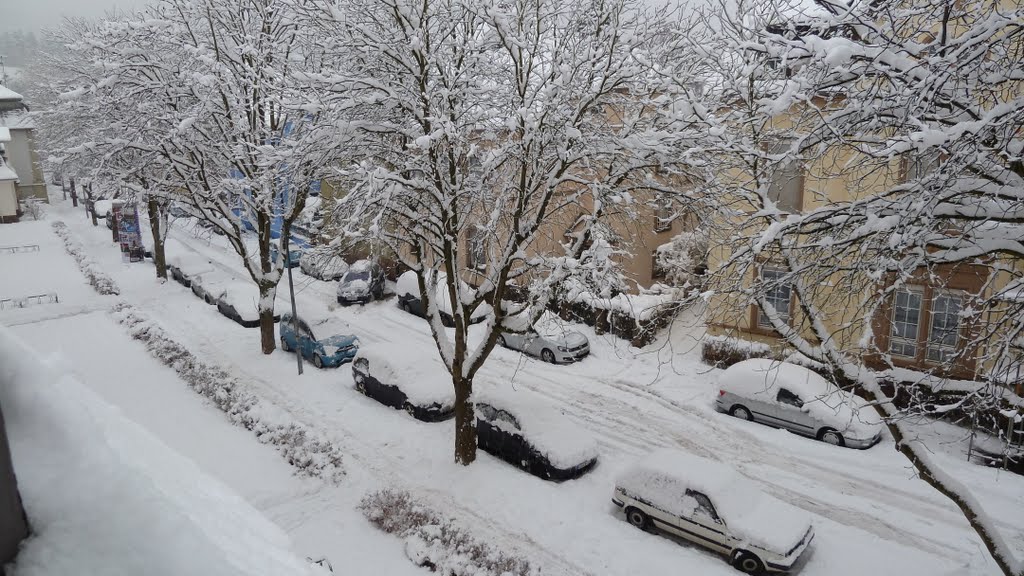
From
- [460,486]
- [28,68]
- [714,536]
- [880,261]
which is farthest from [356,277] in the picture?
[28,68]

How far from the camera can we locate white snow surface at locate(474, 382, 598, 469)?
1272cm

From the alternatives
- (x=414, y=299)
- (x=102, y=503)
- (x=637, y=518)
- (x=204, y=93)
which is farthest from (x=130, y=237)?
(x=102, y=503)

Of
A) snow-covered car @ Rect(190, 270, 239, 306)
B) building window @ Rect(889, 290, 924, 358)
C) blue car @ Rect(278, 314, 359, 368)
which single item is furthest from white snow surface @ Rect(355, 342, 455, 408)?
building window @ Rect(889, 290, 924, 358)

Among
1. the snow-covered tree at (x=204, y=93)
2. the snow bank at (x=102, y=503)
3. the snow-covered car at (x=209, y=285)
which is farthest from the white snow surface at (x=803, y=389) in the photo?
the snow-covered car at (x=209, y=285)

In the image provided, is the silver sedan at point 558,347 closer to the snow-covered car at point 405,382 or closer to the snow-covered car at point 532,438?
the snow-covered car at point 405,382

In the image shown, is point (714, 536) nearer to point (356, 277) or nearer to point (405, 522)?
point (405, 522)

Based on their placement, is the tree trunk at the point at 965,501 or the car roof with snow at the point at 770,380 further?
the car roof with snow at the point at 770,380

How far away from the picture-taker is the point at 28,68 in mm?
36000

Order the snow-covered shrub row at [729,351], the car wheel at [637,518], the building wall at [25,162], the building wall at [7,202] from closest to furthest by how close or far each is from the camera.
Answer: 1. the car wheel at [637,518]
2. the snow-covered shrub row at [729,351]
3. the building wall at [7,202]
4. the building wall at [25,162]

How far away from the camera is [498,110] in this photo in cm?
1157

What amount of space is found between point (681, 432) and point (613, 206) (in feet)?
21.8

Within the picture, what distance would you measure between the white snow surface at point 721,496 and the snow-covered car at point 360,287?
1648cm

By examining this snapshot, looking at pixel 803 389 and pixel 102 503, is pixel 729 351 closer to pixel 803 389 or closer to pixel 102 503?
pixel 803 389

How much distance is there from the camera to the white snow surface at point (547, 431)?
12.7 m
